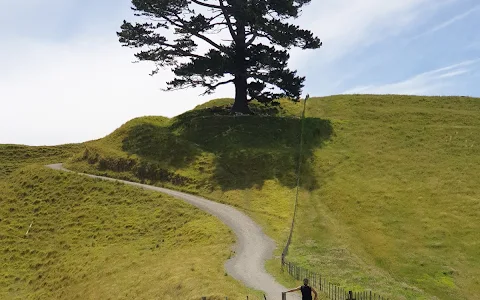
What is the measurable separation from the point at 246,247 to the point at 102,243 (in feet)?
49.1

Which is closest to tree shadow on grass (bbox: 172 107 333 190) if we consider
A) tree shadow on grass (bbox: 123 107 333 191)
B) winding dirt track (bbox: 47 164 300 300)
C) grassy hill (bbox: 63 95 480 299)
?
tree shadow on grass (bbox: 123 107 333 191)

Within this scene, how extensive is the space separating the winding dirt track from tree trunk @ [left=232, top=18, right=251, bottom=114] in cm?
2091

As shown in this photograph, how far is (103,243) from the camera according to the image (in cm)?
4416

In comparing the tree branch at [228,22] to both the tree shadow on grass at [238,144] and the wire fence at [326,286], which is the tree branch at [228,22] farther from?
the wire fence at [326,286]

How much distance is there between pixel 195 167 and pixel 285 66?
64.0 feet

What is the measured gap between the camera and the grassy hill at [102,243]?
31.6 m

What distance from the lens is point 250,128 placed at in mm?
65562

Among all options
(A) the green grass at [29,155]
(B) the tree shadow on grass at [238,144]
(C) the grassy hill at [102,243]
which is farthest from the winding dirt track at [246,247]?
(A) the green grass at [29,155]

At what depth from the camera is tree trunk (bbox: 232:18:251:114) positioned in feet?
216

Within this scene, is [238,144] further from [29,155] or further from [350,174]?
[29,155]

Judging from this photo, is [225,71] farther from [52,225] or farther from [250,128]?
[52,225]

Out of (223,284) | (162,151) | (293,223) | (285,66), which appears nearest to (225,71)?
(285,66)

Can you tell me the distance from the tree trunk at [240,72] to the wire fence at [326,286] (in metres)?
37.2

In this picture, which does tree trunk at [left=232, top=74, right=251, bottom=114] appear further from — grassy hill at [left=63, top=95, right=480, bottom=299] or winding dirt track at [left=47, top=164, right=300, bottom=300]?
winding dirt track at [left=47, top=164, right=300, bottom=300]
